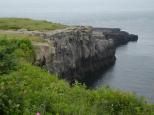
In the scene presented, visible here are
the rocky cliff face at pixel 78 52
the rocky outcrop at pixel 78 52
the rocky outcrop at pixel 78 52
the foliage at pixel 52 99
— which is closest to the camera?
the foliage at pixel 52 99

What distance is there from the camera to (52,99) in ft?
44.2

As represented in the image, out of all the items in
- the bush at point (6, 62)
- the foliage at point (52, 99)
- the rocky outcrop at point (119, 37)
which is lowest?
the rocky outcrop at point (119, 37)

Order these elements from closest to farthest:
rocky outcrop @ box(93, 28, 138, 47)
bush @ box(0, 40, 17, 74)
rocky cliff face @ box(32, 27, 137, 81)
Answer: bush @ box(0, 40, 17, 74), rocky cliff face @ box(32, 27, 137, 81), rocky outcrop @ box(93, 28, 138, 47)

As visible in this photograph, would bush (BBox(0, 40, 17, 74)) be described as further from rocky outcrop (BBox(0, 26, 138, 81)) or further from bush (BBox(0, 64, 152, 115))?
rocky outcrop (BBox(0, 26, 138, 81))

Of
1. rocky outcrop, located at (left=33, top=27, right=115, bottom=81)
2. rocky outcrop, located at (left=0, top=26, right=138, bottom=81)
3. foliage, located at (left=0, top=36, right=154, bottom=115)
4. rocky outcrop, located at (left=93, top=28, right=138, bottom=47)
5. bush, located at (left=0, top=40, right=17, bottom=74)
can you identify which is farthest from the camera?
rocky outcrop, located at (left=93, top=28, right=138, bottom=47)

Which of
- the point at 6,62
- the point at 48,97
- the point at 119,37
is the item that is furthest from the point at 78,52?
the point at 48,97

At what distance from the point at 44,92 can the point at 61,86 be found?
2.01 meters

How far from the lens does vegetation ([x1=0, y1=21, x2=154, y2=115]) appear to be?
1195cm

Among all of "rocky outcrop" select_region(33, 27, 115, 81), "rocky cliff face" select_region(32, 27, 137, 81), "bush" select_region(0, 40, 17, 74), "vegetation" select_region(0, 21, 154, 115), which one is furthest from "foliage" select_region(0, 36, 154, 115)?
"rocky outcrop" select_region(33, 27, 115, 81)

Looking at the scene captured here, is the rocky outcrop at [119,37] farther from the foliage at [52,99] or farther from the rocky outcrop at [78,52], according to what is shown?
the foliage at [52,99]

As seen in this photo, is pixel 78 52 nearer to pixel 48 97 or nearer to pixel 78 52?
pixel 78 52

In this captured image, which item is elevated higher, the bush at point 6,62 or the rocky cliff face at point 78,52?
the bush at point 6,62

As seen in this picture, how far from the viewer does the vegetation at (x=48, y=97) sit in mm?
11953

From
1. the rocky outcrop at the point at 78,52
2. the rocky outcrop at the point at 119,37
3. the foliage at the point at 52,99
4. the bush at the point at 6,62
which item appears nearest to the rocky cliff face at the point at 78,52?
the rocky outcrop at the point at 78,52
